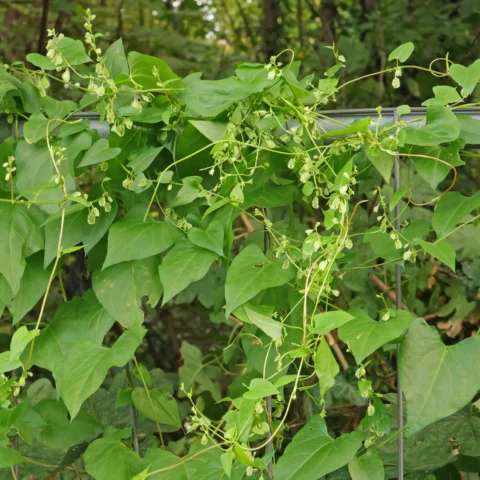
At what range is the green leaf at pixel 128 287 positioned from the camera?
0.96 meters

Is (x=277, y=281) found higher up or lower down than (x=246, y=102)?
lower down

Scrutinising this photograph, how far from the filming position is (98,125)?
1020 millimetres

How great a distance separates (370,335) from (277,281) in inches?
5.5

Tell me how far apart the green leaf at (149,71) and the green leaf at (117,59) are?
0.03 metres

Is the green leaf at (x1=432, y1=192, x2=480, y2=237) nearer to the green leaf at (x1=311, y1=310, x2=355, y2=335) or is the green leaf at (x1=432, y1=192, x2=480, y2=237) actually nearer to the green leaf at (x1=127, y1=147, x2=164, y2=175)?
the green leaf at (x1=311, y1=310, x2=355, y2=335)

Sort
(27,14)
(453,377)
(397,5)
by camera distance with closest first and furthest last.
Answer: (453,377), (397,5), (27,14)

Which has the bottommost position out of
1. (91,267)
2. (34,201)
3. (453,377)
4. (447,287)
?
(447,287)

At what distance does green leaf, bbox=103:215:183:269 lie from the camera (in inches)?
36.8

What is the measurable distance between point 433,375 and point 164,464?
0.42 meters

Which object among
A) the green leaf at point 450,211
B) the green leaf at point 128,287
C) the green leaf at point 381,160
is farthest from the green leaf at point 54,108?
the green leaf at point 450,211

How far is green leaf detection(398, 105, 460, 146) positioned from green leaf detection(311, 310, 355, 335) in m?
0.23

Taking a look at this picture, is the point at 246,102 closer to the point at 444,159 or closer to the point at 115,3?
the point at 444,159

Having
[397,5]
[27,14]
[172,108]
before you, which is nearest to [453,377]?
[172,108]

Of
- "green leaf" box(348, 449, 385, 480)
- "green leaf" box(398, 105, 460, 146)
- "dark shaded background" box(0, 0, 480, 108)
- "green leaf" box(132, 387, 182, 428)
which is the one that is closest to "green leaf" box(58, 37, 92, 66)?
"green leaf" box(398, 105, 460, 146)
